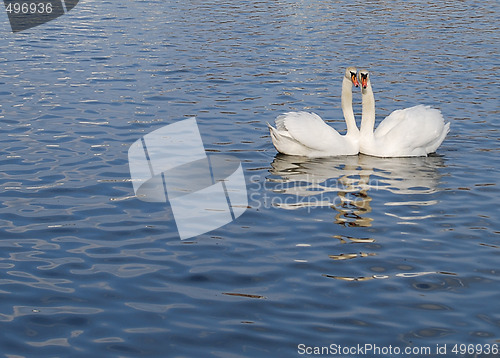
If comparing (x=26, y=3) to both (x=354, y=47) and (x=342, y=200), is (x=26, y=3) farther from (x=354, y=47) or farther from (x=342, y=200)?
(x=342, y=200)

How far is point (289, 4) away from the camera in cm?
2916

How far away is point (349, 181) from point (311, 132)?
1.27 metres

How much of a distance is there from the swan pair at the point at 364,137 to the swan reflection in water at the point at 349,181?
126mm

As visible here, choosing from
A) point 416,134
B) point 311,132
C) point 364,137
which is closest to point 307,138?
point 311,132

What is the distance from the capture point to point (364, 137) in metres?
13.4

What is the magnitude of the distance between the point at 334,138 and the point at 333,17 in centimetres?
1422

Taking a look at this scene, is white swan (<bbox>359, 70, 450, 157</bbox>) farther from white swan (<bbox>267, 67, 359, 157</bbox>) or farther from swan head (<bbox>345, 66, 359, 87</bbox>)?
swan head (<bbox>345, 66, 359, 87</bbox>)

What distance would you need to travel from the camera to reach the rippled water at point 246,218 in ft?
24.3

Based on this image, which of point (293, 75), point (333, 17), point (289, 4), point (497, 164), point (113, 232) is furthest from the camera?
point (289, 4)

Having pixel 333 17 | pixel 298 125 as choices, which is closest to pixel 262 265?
pixel 298 125

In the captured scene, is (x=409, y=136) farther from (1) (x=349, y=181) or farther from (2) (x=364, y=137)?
(1) (x=349, y=181)

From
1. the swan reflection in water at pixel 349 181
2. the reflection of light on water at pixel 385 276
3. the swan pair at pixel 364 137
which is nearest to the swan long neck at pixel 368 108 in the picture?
the swan pair at pixel 364 137

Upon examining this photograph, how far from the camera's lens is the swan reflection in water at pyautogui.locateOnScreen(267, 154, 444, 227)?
1078 centimetres

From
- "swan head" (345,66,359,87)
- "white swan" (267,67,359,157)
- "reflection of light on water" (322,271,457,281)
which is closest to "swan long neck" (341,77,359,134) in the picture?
"swan head" (345,66,359,87)
